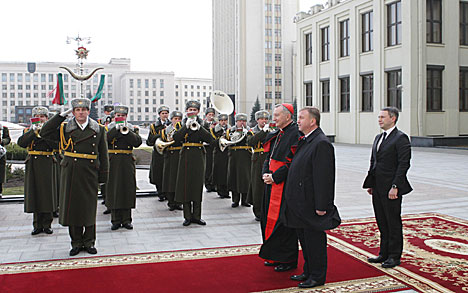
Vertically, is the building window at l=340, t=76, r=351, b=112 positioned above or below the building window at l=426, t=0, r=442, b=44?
below

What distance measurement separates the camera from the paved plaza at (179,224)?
6.32 m

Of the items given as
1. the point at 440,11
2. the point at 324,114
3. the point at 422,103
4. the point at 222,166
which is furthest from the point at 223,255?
the point at 324,114

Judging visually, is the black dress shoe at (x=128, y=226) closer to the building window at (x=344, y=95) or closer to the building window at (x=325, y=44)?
the building window at (x=344, y=95)

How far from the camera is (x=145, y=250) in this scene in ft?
20.2

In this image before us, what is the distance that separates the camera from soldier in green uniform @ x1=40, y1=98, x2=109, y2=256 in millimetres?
5930

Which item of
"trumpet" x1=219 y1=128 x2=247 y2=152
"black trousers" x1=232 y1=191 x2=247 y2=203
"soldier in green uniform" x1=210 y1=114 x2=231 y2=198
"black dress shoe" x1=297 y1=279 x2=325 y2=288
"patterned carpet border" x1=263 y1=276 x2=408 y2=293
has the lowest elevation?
"patterned carpet border" x1=263 y1=276 x2=408 y2=293

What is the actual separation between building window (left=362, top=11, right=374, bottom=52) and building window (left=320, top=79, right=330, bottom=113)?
488 cm

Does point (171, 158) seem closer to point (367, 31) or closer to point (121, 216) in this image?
point (121, 216)

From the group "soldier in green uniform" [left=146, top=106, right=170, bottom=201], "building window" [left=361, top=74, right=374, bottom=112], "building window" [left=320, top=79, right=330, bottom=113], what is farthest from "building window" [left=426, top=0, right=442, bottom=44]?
"soldier in green uniform" [left=146, top=106, right=170, bottom=201]

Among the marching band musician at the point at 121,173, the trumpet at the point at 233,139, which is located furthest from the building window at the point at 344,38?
Result: the marching band musician at the point at 121,173

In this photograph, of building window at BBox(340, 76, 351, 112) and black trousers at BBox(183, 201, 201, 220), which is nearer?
black trousers at BBox(183, 201, 201, 220)

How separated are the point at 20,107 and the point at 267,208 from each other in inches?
4568

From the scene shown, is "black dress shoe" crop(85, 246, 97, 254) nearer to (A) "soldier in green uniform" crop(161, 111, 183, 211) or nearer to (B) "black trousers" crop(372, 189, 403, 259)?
(A) "soldier in green uniform" crop(161, 111, 183, 211)

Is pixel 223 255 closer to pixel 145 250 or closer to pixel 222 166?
pixel 145 250
